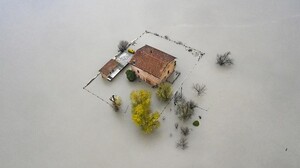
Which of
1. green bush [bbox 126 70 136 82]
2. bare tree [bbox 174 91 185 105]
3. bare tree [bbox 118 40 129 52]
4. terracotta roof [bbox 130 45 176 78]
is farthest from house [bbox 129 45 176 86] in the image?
bare tree [bbox 118 40 129 52]

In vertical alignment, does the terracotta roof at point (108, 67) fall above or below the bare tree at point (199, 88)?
below

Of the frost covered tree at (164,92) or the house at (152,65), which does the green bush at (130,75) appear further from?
the frost covered tree at (164,92)

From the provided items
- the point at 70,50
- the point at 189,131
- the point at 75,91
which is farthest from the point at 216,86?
the point at 70,50

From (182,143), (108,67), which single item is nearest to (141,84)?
(108,67)

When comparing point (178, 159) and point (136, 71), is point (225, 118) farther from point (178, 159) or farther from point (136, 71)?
point (136, 71)

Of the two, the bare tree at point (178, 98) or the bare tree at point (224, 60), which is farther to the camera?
the bare tree at point (224, 60)

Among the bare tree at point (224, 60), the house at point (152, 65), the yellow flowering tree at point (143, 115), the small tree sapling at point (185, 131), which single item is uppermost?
the bare tree at point (224, 60)

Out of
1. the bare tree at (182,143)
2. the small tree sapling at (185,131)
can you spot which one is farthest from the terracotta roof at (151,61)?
the bare tree at (182,143)
